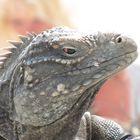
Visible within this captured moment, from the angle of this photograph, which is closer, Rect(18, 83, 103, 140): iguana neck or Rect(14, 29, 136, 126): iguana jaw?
Rect(14, 29, 136, 126): iguana jaw

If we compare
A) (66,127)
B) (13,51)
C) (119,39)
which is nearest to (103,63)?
(119,39)

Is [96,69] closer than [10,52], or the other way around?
[96,69]

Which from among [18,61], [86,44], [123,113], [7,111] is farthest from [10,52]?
[123,113]

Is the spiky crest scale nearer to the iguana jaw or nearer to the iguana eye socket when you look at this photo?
the iguana jaw

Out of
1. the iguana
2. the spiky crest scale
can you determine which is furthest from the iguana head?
the spiky crest scale

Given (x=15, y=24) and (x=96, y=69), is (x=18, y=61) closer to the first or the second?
(x=96, y=69)

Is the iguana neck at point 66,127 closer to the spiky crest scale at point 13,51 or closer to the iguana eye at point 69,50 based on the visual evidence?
the iguana eye at point 69,50

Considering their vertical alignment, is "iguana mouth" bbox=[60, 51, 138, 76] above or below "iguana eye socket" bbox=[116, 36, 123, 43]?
below
